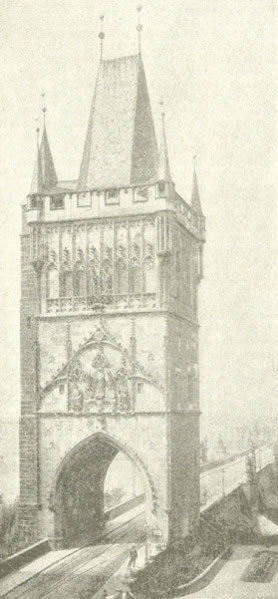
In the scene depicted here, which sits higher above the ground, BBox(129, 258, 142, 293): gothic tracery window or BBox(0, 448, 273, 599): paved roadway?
BBox(129, 258, 142, 293): gothic tracery window

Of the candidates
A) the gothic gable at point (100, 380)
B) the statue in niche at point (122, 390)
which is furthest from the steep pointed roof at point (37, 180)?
the statue in niche at point (122, 390)

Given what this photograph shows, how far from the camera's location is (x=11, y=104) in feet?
54.9

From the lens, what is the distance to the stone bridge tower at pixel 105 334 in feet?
62.1

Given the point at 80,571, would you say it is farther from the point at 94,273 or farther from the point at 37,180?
the point at 37,180

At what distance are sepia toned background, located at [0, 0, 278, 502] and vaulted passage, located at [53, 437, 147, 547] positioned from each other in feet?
6.80

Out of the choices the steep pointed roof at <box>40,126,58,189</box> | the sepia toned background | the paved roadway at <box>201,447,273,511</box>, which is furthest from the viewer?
the paved roadway at <box>201,447,273,511</box>

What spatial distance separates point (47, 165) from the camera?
20.8 meters

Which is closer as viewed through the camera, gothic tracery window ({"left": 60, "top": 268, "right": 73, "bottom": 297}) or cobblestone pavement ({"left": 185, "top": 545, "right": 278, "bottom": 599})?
cobblestone pavement ({"left": 185, "top": 545, "right": 278, "bottom": 599})

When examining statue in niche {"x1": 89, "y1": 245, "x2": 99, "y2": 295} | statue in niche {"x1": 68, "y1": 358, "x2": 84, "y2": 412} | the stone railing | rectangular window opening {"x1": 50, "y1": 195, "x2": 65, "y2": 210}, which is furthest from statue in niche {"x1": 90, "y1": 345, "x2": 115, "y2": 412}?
rectangular window opening {"x1": 50, "y1": 195, "x2": 65, "y2": 210}

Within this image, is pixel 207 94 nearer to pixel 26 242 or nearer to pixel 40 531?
pixel 26 242

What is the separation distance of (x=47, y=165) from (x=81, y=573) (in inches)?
370

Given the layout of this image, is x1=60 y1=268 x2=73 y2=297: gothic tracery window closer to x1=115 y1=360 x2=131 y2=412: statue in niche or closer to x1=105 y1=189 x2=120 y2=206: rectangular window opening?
x1=105 y1=189 x2=120 y2=206: rectangular window opening

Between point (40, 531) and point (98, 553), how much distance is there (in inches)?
53.9

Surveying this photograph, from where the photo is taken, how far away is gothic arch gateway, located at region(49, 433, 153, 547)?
19016 mm
